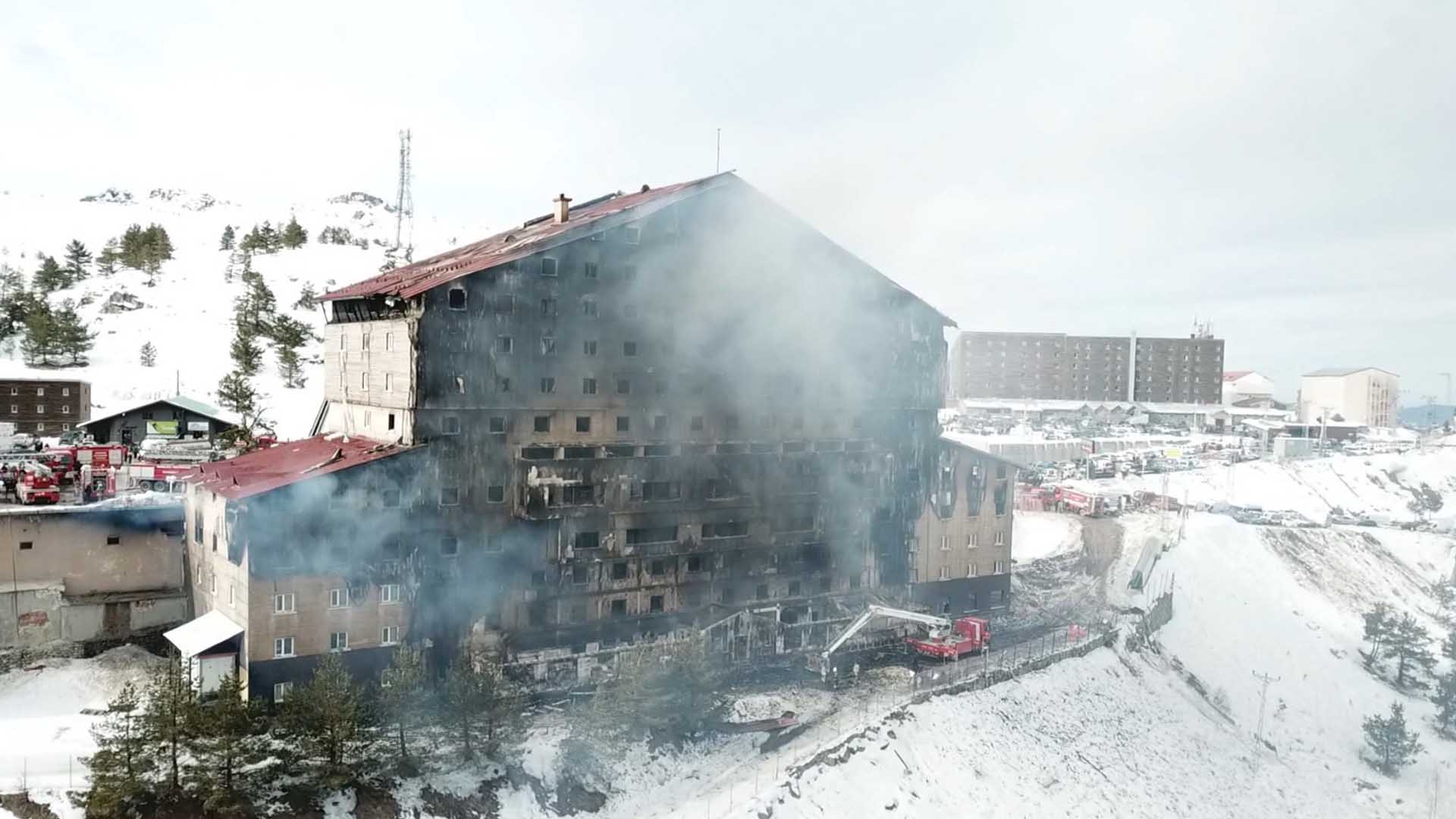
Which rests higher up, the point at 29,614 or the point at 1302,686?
the point at 29,614

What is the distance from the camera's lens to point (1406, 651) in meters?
45.0

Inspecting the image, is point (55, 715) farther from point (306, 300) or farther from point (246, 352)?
point (306, 300)

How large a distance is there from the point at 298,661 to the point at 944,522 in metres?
25.6

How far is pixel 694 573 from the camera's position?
3503cm

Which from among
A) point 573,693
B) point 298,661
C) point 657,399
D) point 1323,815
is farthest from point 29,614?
point 1323,815

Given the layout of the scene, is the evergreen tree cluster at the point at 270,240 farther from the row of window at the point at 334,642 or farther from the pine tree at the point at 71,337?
the row of window at the point at 334,642

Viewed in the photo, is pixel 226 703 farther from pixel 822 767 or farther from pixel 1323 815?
pixel 1323 815

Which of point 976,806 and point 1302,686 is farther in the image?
point 1302,686

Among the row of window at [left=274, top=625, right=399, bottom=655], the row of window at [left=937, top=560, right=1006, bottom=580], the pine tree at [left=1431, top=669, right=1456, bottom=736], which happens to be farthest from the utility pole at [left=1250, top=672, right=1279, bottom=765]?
the row of window at [left=274, top=625, right=399, bottom=655]

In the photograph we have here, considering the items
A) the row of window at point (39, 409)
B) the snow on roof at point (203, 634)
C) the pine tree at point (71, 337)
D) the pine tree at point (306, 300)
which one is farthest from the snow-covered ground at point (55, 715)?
the pine tree at point (306, 300)

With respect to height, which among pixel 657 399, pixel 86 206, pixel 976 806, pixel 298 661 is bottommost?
pixel 976 806

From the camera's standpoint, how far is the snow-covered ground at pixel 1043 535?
53.7 meters

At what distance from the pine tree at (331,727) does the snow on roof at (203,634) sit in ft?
12.1

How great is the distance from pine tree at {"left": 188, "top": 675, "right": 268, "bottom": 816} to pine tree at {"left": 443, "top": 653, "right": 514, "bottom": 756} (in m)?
5.03
